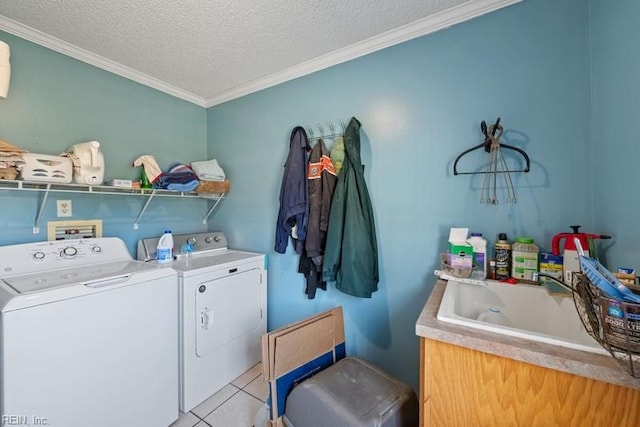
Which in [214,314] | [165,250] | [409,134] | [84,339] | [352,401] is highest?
[409,134]

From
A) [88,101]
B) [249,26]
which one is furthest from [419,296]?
[88,101]

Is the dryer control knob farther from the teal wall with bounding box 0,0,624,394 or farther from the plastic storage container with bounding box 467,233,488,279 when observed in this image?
the plastic storage container with bounding box 467,233,488,279

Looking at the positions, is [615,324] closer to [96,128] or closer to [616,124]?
[616,124]

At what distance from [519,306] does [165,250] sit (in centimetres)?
226

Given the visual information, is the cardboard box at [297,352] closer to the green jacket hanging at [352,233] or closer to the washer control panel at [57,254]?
the green jacket hanging at [352,233]

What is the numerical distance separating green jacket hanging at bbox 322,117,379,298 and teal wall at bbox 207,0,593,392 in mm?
119

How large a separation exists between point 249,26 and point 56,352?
200 centimetres

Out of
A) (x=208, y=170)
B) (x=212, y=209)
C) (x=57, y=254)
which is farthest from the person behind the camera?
(x=212, y=209)

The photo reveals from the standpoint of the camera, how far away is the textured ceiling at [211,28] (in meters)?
1.45

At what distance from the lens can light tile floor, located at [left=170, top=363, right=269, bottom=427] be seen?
62.6 inches

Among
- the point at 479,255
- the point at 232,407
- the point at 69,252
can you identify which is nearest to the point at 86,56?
the point at 69,252

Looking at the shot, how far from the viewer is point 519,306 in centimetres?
119

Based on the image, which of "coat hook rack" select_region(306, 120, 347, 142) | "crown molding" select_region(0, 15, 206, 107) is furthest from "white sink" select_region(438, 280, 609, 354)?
"crown molding" select_region(0, 15, 206, 107)

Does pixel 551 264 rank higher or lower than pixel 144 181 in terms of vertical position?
lower
